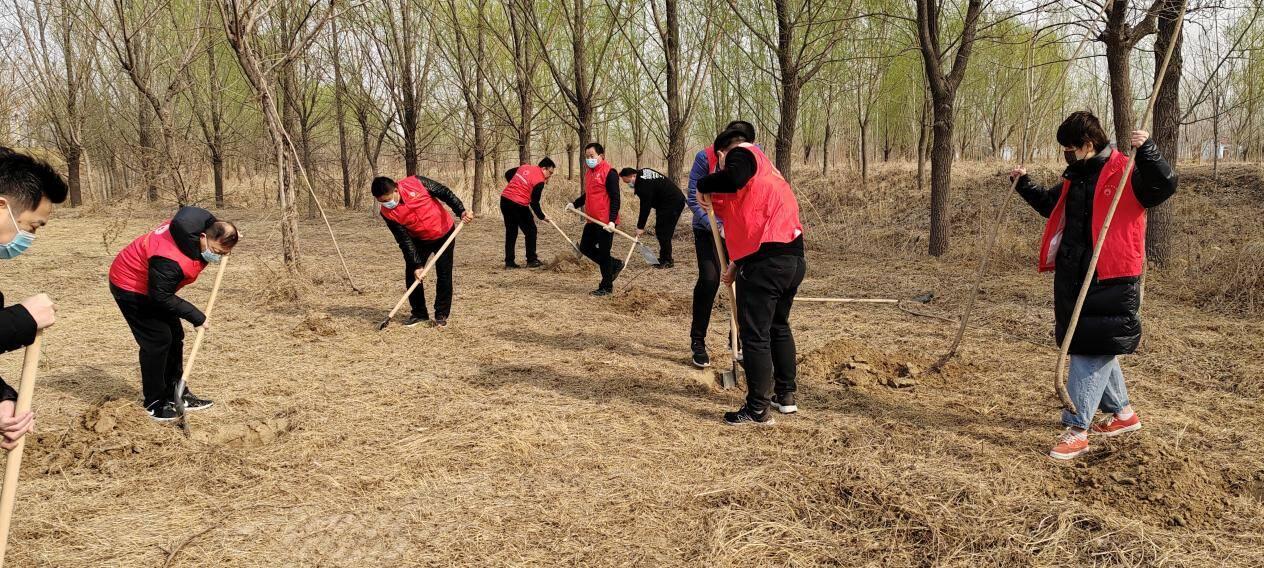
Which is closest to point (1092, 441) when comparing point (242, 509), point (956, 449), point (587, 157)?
point (956, 449)

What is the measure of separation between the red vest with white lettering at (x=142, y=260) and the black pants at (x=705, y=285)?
10.0 feet

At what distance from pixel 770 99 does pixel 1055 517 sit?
18.8 metres

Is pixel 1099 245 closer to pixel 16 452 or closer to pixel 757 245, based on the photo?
pixel 757 245

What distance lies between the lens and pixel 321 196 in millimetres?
18344

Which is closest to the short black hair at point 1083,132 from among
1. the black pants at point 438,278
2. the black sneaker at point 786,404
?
the black sneaker at point 786,404

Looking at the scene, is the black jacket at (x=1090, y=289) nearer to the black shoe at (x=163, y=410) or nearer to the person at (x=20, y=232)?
the person at (x=20, y=232)

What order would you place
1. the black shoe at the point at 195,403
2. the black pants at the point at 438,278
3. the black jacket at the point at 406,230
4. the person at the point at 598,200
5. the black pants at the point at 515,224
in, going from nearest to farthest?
1. the black shoe at the point at 195,403
2. the black jacket at the point at 406,230
3. the black pants at the point at 438,278
4. the person at the point at 598,200
5. the black pants at the point at 515,224

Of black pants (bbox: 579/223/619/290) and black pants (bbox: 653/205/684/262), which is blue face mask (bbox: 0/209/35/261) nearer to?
black pants (bbox: 579/223/619/290)

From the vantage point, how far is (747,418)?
12.5ft

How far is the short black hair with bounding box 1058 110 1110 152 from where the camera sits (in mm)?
3070

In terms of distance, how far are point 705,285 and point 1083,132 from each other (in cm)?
243

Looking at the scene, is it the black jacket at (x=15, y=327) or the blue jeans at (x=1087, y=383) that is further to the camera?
the blue jeans at (x=1087, y=383)

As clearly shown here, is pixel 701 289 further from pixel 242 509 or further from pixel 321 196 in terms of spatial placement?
pixel 321 196

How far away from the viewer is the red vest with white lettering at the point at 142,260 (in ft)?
12.6
